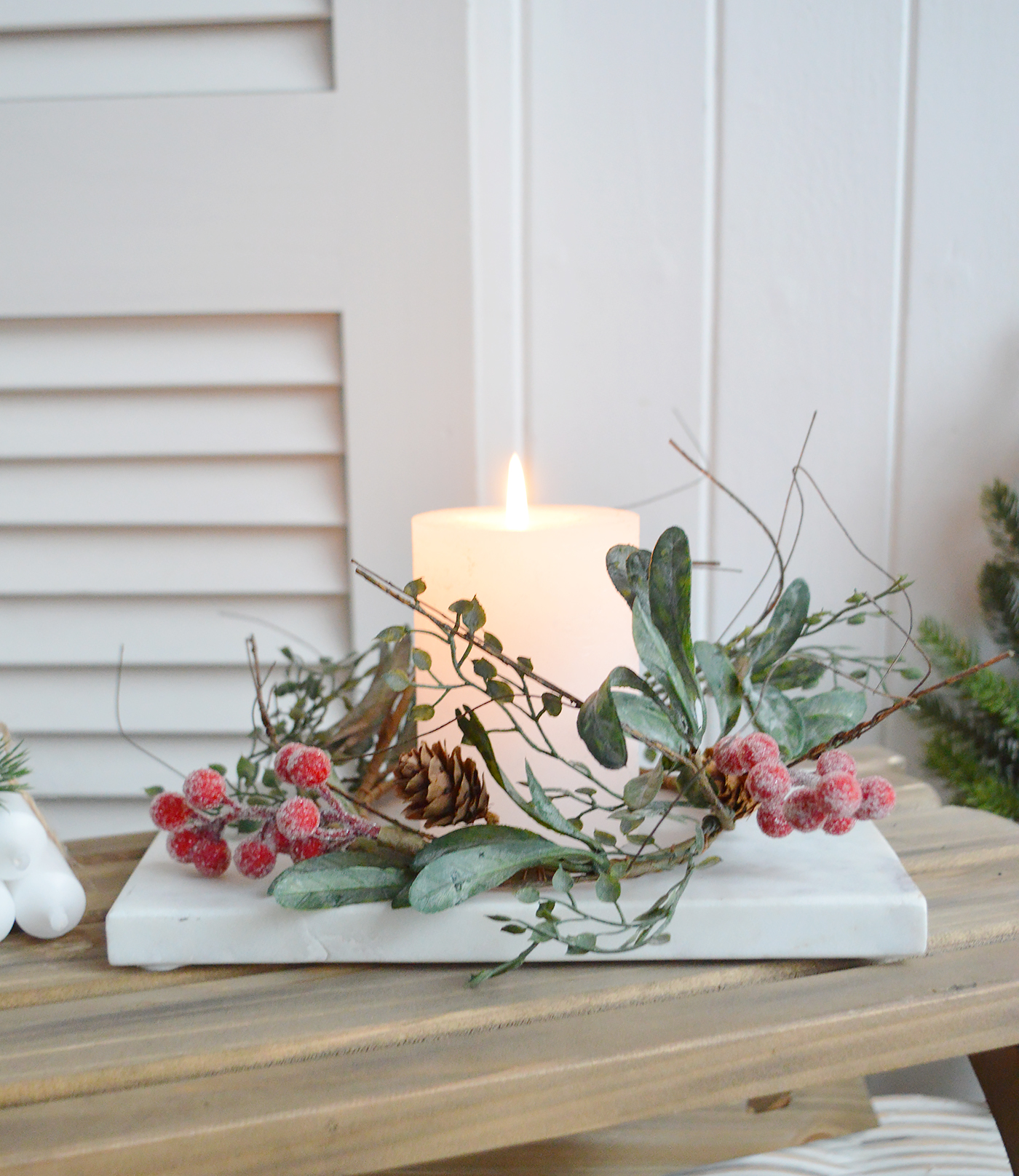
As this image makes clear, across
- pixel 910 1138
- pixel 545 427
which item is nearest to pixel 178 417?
pixel 545 427

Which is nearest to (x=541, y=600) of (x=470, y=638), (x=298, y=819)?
(x=470, y=638)

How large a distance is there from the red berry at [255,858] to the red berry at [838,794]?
259mm

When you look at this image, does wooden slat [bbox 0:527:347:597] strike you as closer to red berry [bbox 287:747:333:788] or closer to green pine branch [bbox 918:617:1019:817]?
red berry [bbox 287:747:333:788]

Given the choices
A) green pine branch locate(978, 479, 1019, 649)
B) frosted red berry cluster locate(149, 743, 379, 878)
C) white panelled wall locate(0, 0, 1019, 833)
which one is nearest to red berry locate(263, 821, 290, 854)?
frosted red berry cluster locate(149, 743, 379, 878)

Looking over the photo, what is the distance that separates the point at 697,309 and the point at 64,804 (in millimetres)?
691

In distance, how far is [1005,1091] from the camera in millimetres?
582

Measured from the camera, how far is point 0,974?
0.46 meters

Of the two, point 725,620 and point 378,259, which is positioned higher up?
point 378,259

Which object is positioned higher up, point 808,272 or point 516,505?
point 808,272

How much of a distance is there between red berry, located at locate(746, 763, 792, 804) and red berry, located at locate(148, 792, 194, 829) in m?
0.27

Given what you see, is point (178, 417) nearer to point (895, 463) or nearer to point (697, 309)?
point (697, 309)

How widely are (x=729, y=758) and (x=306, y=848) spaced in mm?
207

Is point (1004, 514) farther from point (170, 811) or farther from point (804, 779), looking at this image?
point (170, 811)

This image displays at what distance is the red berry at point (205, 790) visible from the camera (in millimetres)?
467
